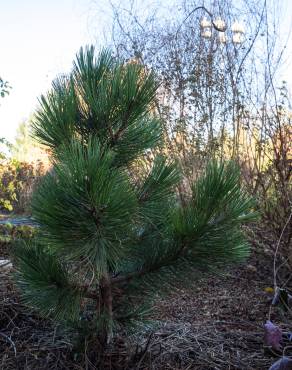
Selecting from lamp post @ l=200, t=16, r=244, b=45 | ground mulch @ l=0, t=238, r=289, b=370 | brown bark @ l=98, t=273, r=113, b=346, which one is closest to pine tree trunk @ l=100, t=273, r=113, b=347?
brown bark @ l=98, t=273, r=113, b=346

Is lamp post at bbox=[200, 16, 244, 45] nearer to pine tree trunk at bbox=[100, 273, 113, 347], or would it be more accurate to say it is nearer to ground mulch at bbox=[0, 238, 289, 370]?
ground mulch at bbox=[0, 238, 289, 370]

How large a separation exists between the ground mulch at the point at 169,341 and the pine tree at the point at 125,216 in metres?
0.14

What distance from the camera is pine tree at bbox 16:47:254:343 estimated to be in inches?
56.5

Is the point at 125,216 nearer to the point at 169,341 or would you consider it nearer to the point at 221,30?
the point at 169,341

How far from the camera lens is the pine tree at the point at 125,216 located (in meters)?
1.44

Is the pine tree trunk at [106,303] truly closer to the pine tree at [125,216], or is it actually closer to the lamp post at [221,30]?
the pine tree at [125,216]

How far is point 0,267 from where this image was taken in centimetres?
243

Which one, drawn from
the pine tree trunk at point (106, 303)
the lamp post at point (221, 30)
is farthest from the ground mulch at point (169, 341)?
the lamp post at point (221, 30)

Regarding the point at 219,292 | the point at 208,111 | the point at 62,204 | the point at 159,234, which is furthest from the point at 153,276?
the point at 208,111

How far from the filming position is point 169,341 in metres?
1.90

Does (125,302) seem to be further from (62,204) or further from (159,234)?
(62,204)

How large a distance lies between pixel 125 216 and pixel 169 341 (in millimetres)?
817

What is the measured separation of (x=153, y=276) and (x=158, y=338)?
508mm

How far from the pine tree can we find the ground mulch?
14 centimetres
